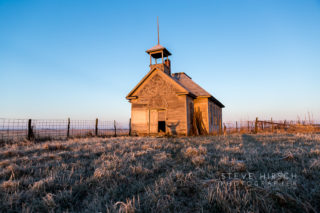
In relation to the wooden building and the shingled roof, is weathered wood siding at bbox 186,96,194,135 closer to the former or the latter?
the wooden building

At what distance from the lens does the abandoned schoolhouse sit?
14297 millimetres

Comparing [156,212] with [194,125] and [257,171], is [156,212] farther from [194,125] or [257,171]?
[194,125]

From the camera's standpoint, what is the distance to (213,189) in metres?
2.52

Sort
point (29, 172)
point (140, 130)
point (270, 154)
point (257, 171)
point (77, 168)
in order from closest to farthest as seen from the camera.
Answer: point (257, 171)
point (29, 172)
point (77, 168)
point (270, 154)
point (140, 130)

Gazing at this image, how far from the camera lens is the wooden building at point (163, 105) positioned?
1428 cm

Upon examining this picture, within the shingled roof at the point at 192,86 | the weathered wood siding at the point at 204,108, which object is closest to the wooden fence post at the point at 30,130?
the shingled roof at the point at 192,86

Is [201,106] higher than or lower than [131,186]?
higher

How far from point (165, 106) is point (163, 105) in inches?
8.3

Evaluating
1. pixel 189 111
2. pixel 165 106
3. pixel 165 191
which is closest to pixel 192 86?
pixel 189 111

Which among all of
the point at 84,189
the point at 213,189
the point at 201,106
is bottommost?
the point at 84,189

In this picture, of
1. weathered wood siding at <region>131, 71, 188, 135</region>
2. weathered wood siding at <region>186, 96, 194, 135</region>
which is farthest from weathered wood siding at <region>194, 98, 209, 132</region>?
weathered wood siding at <region>131, 71, 188, 135</region>

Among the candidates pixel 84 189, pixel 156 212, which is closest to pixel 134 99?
pixel 84 189

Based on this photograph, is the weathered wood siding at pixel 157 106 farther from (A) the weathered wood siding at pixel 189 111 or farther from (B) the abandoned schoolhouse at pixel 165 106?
(A) the weathered wood siding at pixel 189 111

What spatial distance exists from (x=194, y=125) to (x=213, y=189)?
13.1 metres
